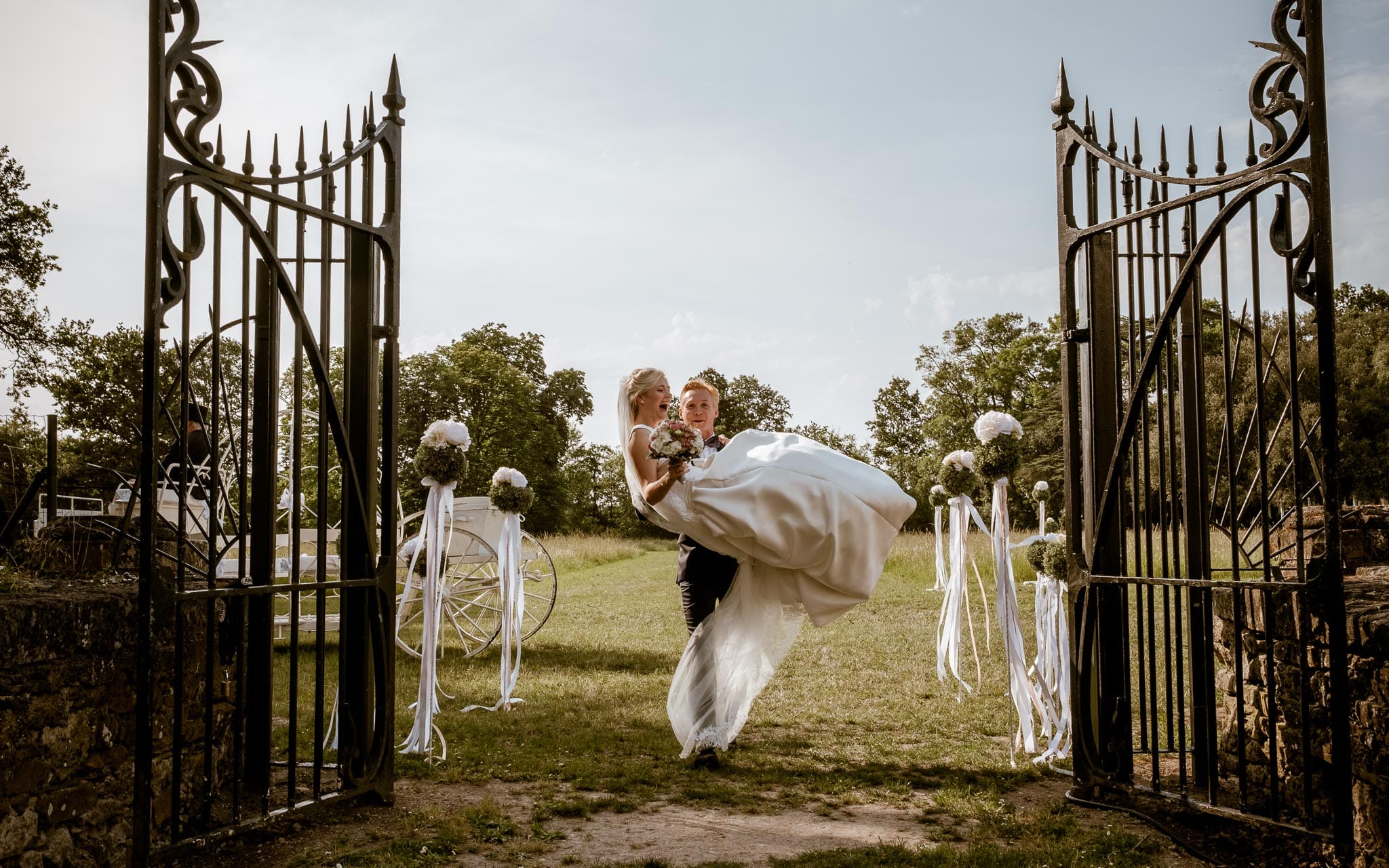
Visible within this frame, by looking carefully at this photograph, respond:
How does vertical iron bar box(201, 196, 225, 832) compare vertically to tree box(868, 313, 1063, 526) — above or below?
below

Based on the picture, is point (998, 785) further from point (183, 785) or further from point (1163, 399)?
point (183, 785)

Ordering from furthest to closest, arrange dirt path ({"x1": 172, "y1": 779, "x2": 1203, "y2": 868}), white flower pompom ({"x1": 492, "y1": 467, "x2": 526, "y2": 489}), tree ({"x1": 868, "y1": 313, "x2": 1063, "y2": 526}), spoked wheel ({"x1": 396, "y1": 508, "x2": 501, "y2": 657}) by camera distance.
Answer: tree ({"x1": 868, "y1": 313, "x2": 1063, "y2": 526}) < spoked wheel ({"x1": 396, "y1": 508, "x2": 501, "y2": 657}) < white flower pompom ({"x1": 492, "y1": 467, "x2": 526, "y2": 489}) < dirt path ({"x1": 172, "y1": 779, "x2": 1203, "y2": 868})

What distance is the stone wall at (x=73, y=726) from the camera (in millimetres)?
3170

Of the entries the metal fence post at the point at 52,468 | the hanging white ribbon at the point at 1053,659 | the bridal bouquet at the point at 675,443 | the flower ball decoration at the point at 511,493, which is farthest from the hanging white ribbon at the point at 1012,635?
the metal fence post at the point at 52,468

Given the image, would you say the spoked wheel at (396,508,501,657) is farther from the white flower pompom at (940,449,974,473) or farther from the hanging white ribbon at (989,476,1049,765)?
the hanging white ribbon at (989,476,1049,765)

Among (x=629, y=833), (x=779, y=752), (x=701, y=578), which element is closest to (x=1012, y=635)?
(x=779, y=752)

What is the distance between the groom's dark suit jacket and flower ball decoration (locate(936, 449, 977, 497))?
1.45 metres

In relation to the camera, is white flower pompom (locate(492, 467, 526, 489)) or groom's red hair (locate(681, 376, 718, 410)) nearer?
groom's red hair (locate(681, 376, 718, 410))

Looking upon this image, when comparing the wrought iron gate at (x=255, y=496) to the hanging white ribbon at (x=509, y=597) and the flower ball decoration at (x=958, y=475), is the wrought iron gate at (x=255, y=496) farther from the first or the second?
the flower ball decoration at (x=958, y=475)

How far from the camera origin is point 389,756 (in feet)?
15.2

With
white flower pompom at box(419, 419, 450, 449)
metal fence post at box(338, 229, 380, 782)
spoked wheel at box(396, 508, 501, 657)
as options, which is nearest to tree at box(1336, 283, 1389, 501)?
spoked wheel at box(396, 508, 501, 657)

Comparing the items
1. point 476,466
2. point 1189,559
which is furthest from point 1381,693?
point 476,466

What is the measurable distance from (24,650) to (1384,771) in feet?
14.5

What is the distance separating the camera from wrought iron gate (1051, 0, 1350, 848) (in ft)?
11.2
